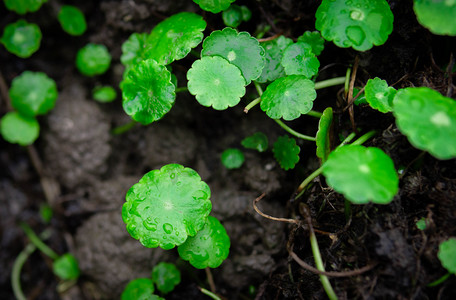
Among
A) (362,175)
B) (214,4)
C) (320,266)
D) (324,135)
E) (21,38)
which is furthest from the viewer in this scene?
(21,38)

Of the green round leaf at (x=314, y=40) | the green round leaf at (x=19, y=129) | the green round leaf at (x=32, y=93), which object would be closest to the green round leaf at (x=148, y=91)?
the green round leaf at (x=314, y=40)

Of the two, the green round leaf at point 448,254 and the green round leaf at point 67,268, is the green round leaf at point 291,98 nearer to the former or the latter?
the green round leaf at point 448,254

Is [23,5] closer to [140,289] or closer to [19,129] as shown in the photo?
[19,129]

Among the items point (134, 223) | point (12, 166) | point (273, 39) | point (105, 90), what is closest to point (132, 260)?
point (134, 223)

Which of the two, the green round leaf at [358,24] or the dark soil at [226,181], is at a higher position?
the green round leaf at [358,24]

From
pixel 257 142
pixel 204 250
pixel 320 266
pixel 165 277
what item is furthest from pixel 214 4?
pixel 165 277

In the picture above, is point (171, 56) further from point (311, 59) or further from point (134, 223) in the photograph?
point (134, 223)
